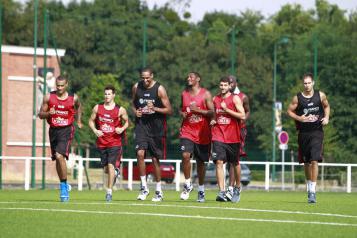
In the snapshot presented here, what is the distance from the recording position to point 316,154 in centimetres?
2036

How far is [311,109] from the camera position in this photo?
20312 mm

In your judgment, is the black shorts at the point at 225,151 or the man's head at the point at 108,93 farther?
the man's head at the point at 108,93

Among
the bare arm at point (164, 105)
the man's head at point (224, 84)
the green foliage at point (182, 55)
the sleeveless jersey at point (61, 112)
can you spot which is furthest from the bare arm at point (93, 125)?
the green foliage at point (182, 55)

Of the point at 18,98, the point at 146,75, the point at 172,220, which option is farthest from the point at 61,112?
the point at 18,98

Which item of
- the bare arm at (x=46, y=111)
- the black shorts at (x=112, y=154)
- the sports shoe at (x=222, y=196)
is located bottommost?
the sports shoe at (x=222, y=196)

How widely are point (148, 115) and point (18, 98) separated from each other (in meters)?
47.5

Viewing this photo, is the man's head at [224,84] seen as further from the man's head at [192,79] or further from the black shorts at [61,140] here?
the black shorts at [61,140]

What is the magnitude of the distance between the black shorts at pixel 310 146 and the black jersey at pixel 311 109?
0.34 ft

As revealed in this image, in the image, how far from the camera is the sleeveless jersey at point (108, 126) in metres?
20.8

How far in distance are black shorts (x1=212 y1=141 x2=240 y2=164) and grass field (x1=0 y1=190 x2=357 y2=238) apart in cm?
221

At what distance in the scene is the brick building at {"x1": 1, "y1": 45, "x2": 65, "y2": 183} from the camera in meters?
66.7

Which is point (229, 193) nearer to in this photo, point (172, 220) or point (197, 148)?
point (197, 148)

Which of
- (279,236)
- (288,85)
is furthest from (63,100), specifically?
(288,85)

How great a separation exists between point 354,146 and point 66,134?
172ft
